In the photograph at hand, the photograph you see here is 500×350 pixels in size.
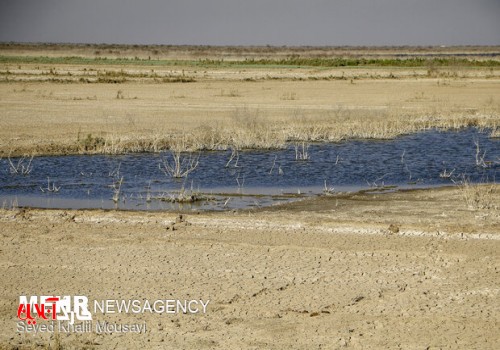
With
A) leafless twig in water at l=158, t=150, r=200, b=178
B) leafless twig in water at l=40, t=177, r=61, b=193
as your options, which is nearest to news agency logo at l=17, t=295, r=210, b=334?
leafless twig in water at l=40, t=177, r=61, b=193

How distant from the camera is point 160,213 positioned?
1398 centimetres

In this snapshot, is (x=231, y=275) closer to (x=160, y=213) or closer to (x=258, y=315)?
(x=258, y=315)

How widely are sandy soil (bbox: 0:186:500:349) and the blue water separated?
2365 mm

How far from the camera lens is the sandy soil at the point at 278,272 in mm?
8633

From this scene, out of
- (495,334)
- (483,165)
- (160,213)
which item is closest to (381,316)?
(495,334)

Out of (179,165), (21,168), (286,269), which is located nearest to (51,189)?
(21,168)

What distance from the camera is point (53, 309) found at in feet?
30.8

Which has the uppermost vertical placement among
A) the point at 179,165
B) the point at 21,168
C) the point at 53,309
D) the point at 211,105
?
the point at 211,105

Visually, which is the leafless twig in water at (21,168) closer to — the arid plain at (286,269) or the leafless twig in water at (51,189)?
the leafless twig in water at (51,189)

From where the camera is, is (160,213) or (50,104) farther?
(50,104)

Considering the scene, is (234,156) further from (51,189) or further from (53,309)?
(53,309)

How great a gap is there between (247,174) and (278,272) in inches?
331

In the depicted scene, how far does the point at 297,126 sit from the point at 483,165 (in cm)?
758

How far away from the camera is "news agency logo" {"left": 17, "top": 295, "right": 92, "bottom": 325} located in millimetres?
9133
